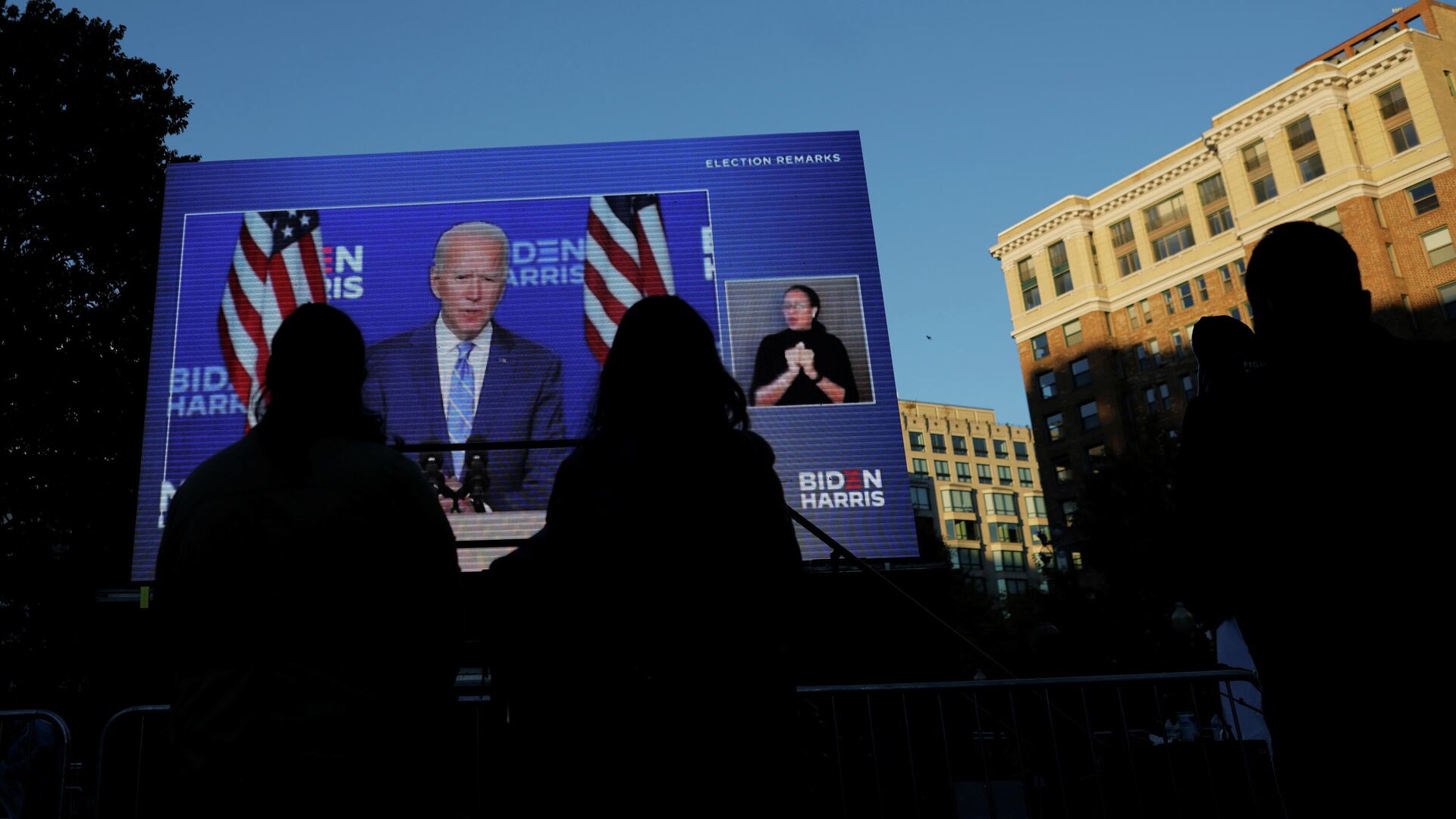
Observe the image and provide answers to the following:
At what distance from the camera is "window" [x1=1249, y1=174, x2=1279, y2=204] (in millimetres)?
39375

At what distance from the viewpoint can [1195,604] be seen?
8.20 feet

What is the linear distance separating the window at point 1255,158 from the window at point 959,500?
35.2 metres

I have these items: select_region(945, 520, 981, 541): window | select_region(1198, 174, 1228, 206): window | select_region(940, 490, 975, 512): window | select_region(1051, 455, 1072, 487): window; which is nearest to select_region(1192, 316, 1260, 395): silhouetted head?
select_region(1198, 174, 1228, 206): window

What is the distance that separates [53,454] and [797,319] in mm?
11203

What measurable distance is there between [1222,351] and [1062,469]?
4699cm

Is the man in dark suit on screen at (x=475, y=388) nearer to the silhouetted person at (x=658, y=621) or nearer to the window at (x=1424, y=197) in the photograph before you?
the silhouetted person at (x=658, y=621)

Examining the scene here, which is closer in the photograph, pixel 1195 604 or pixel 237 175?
pixel 1195 604

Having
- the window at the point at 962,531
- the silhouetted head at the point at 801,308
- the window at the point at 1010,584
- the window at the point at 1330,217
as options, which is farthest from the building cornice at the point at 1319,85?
the window at the point at 1010,584

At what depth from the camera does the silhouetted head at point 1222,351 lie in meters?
2.12

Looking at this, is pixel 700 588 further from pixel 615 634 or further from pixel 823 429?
pixel 823 429

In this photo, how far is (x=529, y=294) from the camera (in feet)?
32.7

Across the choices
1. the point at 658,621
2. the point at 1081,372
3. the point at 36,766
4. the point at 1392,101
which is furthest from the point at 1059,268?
the point at 658,621

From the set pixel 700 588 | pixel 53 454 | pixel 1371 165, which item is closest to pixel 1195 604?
pixel 700 588

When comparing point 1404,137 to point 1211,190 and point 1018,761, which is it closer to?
point 1211,190
